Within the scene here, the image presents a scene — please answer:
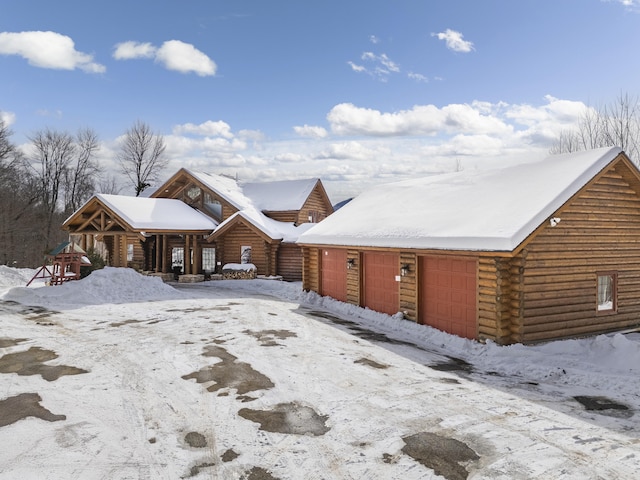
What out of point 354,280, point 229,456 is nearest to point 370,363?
point 229,456

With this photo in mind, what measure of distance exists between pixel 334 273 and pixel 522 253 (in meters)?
9.40

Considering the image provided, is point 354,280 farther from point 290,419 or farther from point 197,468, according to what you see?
point 197,468

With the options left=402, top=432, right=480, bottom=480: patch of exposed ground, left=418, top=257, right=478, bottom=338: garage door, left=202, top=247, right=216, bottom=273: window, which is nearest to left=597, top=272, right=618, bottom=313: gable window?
left=418, top=257, right=478, bottom=338: garage door

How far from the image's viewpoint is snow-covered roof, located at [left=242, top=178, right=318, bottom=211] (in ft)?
103

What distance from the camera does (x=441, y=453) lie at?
5.69 meters

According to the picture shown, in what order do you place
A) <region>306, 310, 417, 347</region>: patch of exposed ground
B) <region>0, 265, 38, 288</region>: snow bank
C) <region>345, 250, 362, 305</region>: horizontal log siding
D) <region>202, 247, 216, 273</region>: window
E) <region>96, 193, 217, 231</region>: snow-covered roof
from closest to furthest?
1. <region>306, 310, 417, 347</region>: patch of exposed ground
2. <region>345, 250, 362, 305</region>: horizontal log siding
3. <region>0, 265, 38, 288</region>: snow bank
4. <region>96, 193, 217, 231</region>: snow-covered roof
5. <region>202, 247, 216, 273</region>: window

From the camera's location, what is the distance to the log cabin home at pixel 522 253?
35.9 feet

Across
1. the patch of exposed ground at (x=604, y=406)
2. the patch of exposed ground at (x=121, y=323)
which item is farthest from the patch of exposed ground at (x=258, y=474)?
the patch of exposed ground at (x=121, y=323)

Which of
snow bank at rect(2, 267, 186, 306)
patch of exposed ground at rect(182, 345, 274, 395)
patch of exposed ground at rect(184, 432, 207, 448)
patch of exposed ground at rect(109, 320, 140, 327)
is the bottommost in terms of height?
patch of exposed ground at rect(184, 432, 207, 448)

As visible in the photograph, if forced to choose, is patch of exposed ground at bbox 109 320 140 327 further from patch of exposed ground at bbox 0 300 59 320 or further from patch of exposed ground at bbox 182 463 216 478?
patch of exposed ground at bbox 182 463 216 478

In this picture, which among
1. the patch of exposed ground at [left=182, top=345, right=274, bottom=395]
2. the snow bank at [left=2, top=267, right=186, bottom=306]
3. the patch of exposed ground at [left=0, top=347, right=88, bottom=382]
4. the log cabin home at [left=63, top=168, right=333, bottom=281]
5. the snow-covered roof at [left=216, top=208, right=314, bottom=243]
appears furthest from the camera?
the log cabin home at [left=63, top=168, right=333, bottom=281]

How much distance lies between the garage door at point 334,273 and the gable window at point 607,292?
8.97 m

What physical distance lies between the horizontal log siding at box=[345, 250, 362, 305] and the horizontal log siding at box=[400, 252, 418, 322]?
2741 millimetres

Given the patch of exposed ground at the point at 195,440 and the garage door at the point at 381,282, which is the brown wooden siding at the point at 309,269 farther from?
the patch of exposed ground at the point at 195,440
